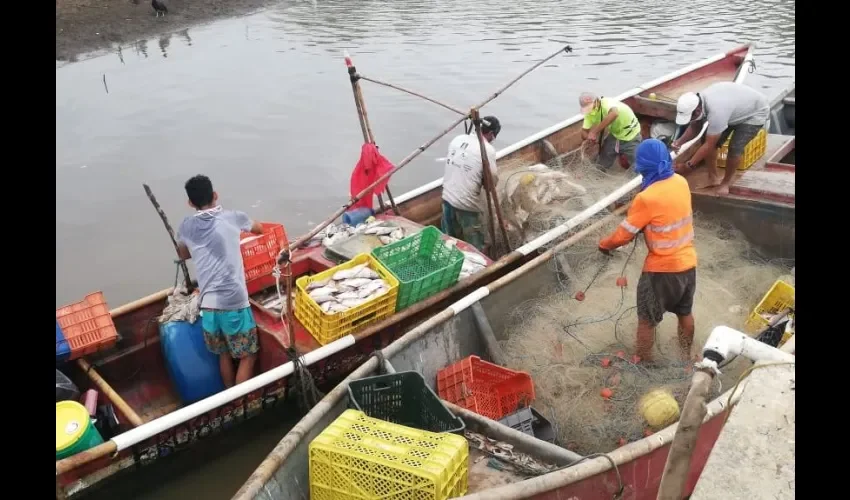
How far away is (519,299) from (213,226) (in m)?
2.94

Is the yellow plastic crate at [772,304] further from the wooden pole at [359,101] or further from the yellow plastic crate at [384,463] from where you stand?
the wooden pole at [359,101]

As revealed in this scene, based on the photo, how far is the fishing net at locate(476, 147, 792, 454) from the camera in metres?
5.13

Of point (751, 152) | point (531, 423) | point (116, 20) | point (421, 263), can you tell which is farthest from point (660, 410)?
point (116, 20)

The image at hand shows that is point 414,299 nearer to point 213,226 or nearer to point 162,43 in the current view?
point 213,226

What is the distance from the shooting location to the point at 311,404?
219 inches

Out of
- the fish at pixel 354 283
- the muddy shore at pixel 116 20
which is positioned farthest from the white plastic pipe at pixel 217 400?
the muddy shore at pixel 116 20

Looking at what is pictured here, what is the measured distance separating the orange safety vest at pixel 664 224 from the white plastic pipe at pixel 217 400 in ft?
8.22

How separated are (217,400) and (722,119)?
6.23m

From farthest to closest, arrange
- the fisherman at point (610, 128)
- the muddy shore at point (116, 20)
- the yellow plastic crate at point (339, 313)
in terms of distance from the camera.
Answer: the muddy shore at point (116, 20) < the fisherman at point (610, 128) < the yellow plastic crate at point (339, 313)

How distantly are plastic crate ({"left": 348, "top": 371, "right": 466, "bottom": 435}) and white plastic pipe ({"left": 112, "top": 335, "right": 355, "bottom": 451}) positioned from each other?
32.6 inches

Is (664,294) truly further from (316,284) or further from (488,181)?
(316,284)

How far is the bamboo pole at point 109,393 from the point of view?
4.94 meters

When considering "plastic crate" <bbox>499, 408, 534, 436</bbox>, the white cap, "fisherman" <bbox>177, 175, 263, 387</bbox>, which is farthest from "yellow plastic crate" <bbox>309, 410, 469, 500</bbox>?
the white cap

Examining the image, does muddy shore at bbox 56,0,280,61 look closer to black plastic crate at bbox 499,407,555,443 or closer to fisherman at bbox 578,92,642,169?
fisherman at bbox 578,92,642,169
